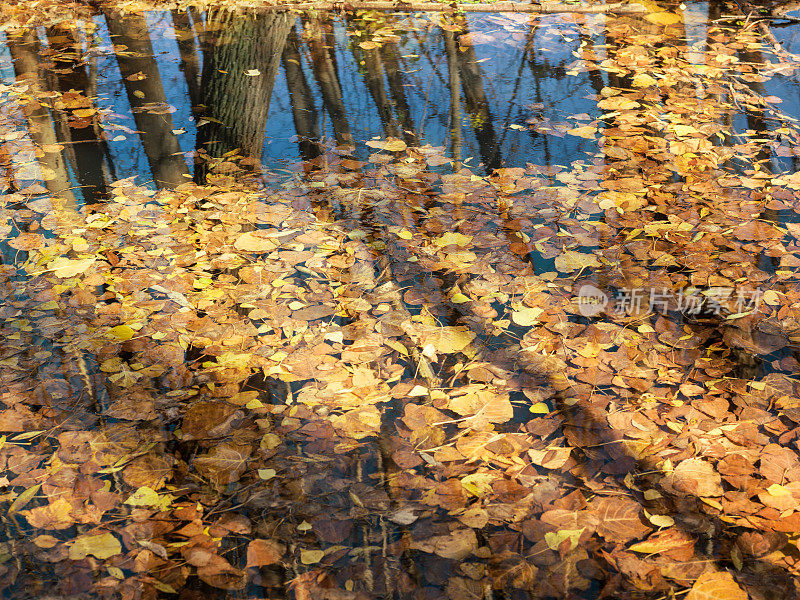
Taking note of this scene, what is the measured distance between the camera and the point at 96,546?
1.83 m

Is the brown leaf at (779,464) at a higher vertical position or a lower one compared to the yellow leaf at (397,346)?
lower

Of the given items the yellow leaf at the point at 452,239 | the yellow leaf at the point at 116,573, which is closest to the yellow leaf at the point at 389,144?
the yellow leaf at the point at 452,239

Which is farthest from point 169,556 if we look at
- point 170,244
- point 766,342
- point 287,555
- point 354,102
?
point 354,102

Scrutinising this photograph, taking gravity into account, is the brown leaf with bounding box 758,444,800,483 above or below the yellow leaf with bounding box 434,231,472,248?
below

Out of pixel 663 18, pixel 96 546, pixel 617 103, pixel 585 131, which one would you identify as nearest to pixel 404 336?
pixel 96 546

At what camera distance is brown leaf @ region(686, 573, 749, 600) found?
1.69 m

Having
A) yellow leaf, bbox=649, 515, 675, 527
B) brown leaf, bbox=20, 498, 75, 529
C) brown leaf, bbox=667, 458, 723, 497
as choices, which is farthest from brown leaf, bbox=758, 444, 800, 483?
brown leaf, bbox=20, 498, 75, 529

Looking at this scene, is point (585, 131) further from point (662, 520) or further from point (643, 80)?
point (662, 520)

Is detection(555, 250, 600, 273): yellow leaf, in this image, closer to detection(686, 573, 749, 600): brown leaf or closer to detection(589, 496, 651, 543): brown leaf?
detection(589, 496, 651, 543): brown leaf

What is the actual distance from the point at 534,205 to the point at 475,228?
0.38m

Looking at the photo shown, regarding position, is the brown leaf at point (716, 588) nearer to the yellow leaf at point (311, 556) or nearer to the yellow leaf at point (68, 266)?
the yellow leaf at point (311, 556)

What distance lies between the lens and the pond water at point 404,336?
183 centimetres

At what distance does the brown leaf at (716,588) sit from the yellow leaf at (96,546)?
5.28ft

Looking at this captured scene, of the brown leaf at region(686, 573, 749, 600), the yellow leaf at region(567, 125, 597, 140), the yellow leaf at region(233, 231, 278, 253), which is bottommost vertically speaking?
the brown leaf at region(686, 573, 749, 600)
